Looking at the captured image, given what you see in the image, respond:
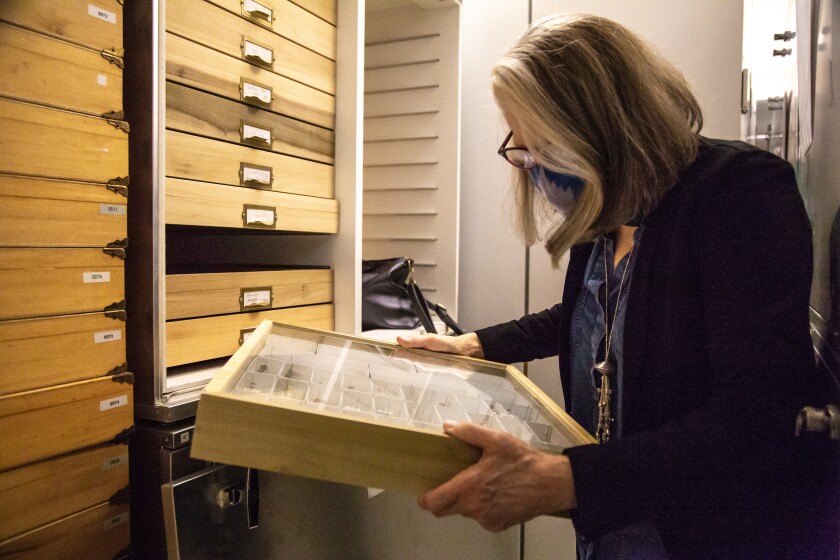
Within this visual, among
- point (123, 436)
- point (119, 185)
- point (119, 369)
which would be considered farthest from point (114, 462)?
point (119, 185)

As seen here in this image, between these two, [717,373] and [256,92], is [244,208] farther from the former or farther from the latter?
[717,373]

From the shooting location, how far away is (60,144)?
946 mm

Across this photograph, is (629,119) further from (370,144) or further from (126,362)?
(370,144)

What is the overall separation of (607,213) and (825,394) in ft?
1.19

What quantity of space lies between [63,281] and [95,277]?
0.17ft

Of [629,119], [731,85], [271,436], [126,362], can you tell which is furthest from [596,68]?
[731,85]

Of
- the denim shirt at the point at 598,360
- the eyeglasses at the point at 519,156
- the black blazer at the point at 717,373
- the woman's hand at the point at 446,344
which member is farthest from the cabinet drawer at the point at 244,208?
the black blazer at the point at 717,373

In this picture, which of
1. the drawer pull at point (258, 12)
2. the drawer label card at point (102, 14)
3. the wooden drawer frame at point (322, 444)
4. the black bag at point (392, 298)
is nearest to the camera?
the wooden drawer frame at point (322, 444)

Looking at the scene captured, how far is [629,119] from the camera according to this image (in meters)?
0.85

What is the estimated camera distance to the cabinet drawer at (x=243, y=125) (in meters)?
1.17

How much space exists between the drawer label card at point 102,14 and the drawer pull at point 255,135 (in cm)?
34

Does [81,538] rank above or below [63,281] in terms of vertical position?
below

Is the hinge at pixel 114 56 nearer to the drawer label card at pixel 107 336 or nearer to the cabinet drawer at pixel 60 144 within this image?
the cabinet drawer at pixel 60 144

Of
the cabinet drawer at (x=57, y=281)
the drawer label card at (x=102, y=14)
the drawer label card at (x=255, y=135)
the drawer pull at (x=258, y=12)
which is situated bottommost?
the cabinet drawer at (x=57, y=281)
